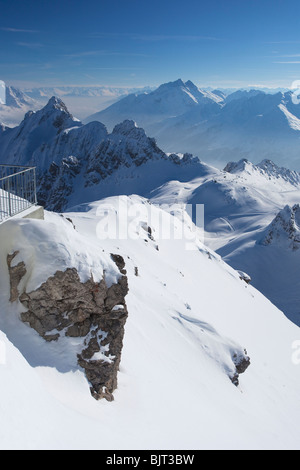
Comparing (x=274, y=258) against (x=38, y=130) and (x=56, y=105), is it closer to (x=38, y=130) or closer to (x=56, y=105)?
(x=38, y=130)

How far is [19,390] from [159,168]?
106 metres

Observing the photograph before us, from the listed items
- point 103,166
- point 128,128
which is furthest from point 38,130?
point 103,166

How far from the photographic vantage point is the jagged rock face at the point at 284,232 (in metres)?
56.4

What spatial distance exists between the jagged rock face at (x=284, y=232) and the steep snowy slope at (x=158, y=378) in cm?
3332

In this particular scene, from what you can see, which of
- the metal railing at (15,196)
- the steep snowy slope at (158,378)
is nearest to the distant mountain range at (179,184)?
the steep snowy slope at (158,378)

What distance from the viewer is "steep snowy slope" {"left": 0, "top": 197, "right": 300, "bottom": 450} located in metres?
6.38

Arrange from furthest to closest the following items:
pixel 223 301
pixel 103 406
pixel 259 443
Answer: pixel 223 301 → pixel 259 443 → pixel 103 406

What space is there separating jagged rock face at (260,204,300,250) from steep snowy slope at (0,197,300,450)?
1312 inches

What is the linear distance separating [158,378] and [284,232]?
50763 millimetres

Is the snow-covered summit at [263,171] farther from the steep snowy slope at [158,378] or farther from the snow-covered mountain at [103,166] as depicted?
the steep snowy slope at [158,378]

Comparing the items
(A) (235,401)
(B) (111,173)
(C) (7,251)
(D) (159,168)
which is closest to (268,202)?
(D) (159,168)

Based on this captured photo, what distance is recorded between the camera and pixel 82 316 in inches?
350

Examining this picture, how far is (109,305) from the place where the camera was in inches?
369

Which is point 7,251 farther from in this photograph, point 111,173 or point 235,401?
point 111,173
